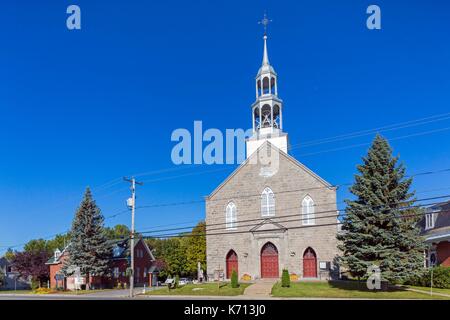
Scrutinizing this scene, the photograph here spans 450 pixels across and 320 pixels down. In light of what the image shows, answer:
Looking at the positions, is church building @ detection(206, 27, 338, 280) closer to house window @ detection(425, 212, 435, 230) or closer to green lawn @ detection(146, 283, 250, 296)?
green lawn @ detection(146, 283, 250, 296)

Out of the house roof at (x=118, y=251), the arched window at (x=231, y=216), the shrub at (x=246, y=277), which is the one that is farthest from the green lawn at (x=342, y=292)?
the house roof at (x=118, y=251)

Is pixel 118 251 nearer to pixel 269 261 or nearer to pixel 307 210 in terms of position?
pixel 269 261

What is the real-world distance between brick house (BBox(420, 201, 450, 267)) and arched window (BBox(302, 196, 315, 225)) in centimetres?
889

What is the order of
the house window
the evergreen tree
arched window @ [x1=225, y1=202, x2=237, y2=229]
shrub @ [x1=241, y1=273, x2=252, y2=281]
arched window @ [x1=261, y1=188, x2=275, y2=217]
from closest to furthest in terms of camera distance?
the house window → shrub @ [x1=241, y1=273, x2=252, y2=281] → arched window @ [x1=261, y1=188, x2=275, y2=217] → arched window @ [x1=225, y1=202, x2=237, y2=229] → the evergreen tree

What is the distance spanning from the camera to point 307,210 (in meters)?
36.3

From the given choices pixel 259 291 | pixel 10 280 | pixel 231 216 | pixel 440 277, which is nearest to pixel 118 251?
pixel 231 216

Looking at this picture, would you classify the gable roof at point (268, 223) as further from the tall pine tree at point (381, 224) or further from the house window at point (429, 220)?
the house window at point (429, 220)

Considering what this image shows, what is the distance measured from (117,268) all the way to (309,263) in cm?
2285

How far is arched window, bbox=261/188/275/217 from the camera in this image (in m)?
37.5

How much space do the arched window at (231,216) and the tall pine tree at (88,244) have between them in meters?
13.7

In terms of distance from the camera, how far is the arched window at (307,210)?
36.0m

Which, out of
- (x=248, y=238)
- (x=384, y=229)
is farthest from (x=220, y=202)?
(x=384, y=229)

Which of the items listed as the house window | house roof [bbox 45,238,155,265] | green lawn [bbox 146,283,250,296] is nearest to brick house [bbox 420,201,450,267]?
the house window
